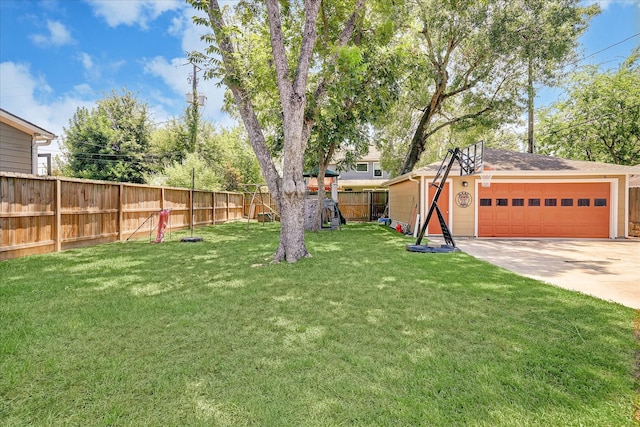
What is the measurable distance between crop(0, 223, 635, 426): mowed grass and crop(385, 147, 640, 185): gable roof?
259 inches

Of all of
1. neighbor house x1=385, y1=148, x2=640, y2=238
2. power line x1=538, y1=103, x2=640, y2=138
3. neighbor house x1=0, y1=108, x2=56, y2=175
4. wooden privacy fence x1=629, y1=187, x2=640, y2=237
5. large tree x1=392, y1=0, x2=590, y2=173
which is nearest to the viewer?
neighbor house x1=0, y1=108, x2=56, y2=175

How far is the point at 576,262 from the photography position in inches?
253

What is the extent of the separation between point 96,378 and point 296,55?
1022 centimetres

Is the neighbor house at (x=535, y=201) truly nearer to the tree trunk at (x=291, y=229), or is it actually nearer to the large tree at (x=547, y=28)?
the large tree at (x=547, y=28)

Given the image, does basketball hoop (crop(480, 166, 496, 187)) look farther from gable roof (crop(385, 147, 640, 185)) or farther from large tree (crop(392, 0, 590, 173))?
large tree (crop(392, 0, 590, 173))

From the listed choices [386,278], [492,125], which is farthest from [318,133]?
[492,125]

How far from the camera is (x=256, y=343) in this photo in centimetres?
272

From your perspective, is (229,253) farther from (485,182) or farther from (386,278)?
(485,182)

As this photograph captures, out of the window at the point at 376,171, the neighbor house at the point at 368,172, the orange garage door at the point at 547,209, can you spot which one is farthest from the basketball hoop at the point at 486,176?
the window at the point at 376,171

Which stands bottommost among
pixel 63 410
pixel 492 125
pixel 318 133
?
pixel 63 410

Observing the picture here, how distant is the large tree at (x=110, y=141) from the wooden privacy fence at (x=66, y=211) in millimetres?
12376

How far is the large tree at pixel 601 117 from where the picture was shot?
15805 mm

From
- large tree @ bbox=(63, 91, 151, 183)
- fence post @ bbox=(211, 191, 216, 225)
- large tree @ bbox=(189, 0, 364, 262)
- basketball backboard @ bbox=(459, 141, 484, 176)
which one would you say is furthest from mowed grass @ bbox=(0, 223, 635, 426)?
large tree @ bbox=(63, 91, 151, 183)

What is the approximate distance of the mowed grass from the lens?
6.06ft
